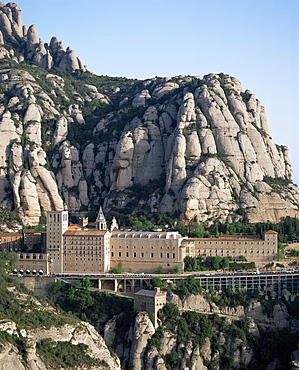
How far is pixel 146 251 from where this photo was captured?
139375 mm

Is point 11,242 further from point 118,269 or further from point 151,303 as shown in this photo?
point 151,303

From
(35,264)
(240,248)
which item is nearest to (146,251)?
(240,248)

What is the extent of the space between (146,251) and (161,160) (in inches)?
1834

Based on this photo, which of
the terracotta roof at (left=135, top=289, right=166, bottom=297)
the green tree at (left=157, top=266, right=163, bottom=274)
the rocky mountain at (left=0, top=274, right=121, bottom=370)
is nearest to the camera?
the rocky mountain at (left=0, top=274, right=121, bottom=370)

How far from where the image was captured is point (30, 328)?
10394cm

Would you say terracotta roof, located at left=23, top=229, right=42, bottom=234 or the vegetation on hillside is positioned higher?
terracotta roof, located at left=23, top=229, right=42, bottom=234

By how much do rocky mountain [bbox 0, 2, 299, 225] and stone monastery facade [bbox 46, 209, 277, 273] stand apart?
58.3 ft

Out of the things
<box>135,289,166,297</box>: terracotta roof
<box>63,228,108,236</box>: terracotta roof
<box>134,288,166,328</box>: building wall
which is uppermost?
<box>63,228,108,236</box>: terracotta roof

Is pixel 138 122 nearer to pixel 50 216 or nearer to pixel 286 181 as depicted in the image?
pixel 286 181

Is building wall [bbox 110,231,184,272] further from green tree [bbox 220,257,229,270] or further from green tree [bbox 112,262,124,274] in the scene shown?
green tree [bbox 220,257,229,270]

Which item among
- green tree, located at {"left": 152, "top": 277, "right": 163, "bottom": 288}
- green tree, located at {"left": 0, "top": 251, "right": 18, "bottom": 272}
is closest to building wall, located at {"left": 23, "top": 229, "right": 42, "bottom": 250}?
green tree, located at {"left": 0, "top": 251, "right": 18, "bottom": 272}

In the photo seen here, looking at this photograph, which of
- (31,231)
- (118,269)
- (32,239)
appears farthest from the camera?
(31,231)

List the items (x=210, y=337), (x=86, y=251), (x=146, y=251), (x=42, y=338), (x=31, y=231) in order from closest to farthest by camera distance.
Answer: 1. (x=42, y=338)
2. (x=210, y=337)
3. (x=86, y=251)
4. (x=146, y=251)
5. (x=31, y=231)

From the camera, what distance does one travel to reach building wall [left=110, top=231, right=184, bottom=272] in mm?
138375
